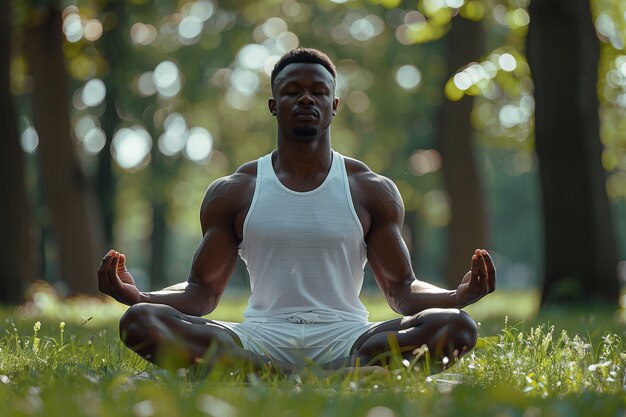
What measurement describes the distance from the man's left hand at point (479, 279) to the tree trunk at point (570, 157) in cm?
654

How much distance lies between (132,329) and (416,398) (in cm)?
189

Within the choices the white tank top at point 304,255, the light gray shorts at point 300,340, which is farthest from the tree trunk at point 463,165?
the light gray shorts at point 300,340

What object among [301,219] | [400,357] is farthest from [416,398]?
[301,219]

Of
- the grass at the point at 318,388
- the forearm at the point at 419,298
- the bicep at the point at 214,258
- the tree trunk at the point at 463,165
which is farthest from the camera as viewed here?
the tree trunk at the point at 463,165

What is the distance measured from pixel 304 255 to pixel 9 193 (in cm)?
948

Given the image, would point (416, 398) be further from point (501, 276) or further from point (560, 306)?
point (501, 276)

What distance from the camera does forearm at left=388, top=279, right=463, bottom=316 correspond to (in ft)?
19.6

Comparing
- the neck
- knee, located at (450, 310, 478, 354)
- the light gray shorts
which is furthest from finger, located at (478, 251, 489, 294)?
the neck

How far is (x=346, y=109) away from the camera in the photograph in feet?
101

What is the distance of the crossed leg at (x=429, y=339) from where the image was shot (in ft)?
18.4

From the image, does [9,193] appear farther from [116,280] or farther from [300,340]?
[300,340]

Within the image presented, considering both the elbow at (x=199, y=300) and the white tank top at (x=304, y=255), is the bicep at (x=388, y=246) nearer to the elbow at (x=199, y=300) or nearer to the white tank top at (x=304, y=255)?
the white tank top at (x=304, y=255)

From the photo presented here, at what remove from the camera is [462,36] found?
18859mm

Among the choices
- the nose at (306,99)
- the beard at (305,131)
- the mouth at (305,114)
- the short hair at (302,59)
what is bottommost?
the beard at (305,131)
